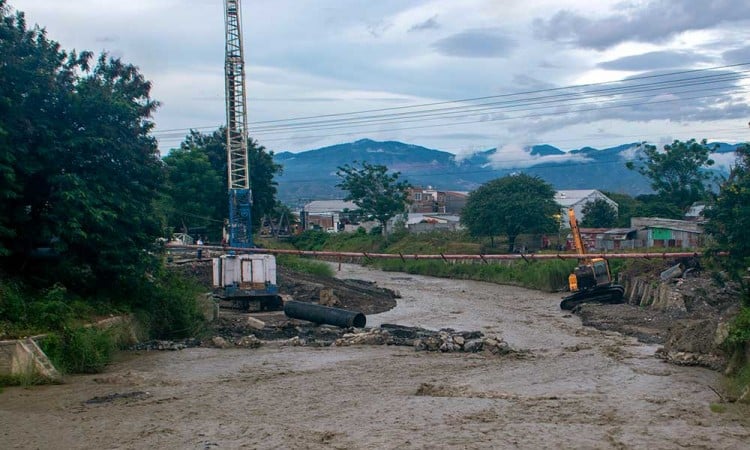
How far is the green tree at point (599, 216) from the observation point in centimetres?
6469

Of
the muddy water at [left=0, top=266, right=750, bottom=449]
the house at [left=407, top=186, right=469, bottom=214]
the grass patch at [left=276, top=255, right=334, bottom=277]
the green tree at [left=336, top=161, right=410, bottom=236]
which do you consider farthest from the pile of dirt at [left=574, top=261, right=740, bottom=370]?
the house at [left=407, top=186, right=469, bottom=214]

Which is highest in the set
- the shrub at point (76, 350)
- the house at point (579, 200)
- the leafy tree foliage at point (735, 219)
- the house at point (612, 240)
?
the house at point (579, 200)

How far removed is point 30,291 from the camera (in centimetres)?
1869

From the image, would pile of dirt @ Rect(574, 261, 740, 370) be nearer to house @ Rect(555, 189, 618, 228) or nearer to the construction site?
the construction site

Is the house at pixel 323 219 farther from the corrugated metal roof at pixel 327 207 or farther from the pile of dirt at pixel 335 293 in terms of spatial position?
the pile of dirt at pixel 335 293

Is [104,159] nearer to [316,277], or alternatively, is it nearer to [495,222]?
[316,277]

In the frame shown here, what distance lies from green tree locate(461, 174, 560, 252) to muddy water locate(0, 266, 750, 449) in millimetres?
31568

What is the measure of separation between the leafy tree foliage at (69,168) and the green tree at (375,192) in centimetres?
4911

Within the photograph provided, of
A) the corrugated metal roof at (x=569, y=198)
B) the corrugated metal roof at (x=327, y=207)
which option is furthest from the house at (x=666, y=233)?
the corrugated metal roof at (x=327, y=207)

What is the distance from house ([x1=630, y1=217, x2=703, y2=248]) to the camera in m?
45.8

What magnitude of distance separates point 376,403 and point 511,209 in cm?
4069

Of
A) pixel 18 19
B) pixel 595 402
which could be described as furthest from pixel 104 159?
pixel 595 402

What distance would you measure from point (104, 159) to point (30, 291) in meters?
4.11

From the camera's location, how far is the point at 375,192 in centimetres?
7269
